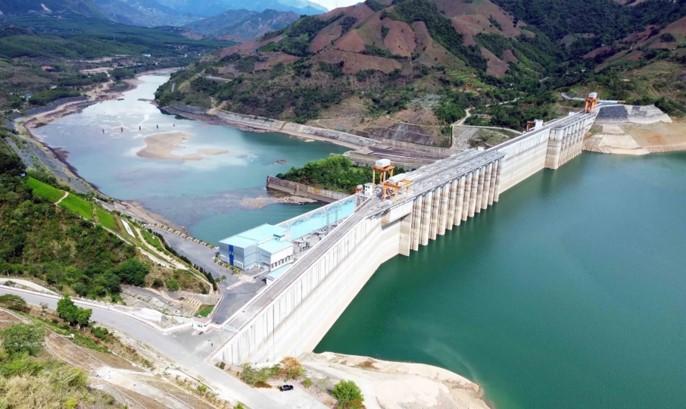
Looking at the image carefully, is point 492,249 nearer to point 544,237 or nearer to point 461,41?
point 544,237

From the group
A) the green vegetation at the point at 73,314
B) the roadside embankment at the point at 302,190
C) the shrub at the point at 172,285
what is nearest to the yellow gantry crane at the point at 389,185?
the roadside embankment at the point at 302,190

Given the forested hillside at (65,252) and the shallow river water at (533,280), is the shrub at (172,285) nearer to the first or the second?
the forested hillside at (65,252)

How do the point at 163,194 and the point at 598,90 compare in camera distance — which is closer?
the point at 163,194

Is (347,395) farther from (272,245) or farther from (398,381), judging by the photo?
(272,245)

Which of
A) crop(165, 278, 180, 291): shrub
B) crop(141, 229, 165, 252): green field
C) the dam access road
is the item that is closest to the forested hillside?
crop(165, 278, 180, 291): shrub

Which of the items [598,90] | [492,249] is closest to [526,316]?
[492,249]

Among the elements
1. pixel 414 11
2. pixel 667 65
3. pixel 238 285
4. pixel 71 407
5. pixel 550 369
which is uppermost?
pixel 414 11

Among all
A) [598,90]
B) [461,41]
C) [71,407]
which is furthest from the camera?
[461,41]
